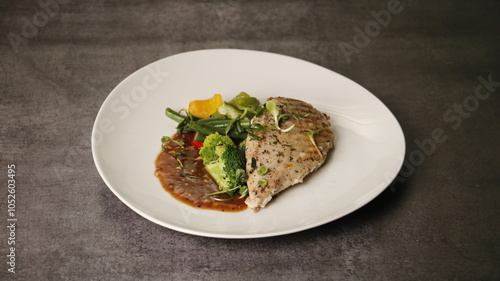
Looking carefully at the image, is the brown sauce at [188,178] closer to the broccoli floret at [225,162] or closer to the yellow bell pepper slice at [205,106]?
the broccoli floret at [225,162]

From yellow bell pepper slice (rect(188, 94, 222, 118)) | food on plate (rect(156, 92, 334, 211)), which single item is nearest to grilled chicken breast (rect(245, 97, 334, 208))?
food on plate (rect(156, 92, 334, 211))

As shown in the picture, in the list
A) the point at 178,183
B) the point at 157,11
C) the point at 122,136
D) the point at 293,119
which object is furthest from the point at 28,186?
the point at 157,11

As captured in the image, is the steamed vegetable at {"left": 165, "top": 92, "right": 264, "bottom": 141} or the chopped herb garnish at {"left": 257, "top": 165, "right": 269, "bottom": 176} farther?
the steamed vegetable at {"left": 165, "top": 92, "right": 264, "bottom": 141}

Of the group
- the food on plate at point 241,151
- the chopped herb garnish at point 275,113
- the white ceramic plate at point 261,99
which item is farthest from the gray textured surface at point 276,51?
the chopped herb garnish at point 275,113

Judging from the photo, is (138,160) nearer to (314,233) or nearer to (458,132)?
(314,233)

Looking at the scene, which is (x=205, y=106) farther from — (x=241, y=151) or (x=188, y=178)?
(x=188, y=178)

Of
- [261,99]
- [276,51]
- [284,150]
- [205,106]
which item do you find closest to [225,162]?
[284,150]

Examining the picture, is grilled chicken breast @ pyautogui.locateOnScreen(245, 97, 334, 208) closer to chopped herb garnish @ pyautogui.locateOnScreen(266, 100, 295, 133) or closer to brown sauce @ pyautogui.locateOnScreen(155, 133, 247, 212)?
chopped herb garnish @ pyautogui.locateOnScreen(266, 100, 295, 133)
